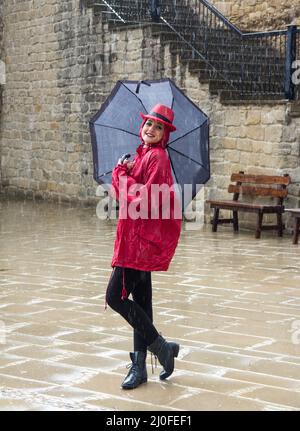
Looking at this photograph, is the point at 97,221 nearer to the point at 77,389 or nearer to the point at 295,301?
the point at 295,301

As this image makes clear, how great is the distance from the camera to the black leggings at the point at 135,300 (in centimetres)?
485

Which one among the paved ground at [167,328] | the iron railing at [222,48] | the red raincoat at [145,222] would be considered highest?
the iron railing at [222,48]

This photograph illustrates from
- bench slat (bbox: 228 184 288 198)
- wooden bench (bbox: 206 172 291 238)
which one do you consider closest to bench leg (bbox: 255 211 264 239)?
wooden bench (bbox: 206 172 291 238)

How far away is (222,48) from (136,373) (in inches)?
393

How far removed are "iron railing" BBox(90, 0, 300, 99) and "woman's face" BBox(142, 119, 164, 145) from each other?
7.80m

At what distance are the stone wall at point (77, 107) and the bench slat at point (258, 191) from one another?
0.87ft

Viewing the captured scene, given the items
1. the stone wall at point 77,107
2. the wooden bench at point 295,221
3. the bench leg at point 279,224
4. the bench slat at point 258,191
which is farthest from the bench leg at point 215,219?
the wooden bench at point 295,221

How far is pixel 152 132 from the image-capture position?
4.96 meters

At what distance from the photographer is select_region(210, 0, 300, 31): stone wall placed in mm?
15008

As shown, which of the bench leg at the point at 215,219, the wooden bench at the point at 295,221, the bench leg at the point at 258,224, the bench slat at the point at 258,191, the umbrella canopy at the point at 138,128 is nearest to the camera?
the umbrella canopy at the point at 138,128

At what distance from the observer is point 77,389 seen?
16.0ft

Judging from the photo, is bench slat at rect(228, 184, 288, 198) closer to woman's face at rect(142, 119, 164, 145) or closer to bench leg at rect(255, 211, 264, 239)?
bench leg at rect(255, 211, 264, 239)

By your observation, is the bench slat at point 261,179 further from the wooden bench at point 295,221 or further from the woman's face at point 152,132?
the woman's face at point 152,132

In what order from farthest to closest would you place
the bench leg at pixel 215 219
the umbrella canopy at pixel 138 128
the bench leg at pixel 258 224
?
1. the bench leg at pixel 215 219
2. the bench leg at pixel 258 224
3. the umbrella canopy at pixel 138 128
